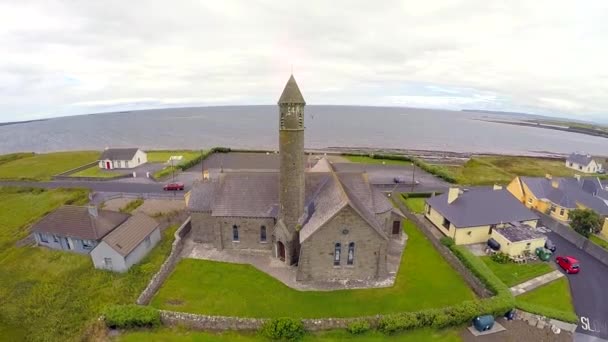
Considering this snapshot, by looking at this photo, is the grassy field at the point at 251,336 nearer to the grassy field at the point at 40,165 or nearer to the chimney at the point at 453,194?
the chimney at the point at 453,194

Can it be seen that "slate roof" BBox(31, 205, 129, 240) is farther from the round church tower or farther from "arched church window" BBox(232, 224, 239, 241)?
the round church tower

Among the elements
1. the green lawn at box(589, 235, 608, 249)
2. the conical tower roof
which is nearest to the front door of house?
the conical tower roof

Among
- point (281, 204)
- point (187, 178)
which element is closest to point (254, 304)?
point (281, 204)


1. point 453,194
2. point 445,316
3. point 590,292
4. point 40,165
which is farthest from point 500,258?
point 40,165

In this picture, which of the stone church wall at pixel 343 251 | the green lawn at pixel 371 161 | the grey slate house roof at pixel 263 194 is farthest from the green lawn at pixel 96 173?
the green lawn at pixel 371 161

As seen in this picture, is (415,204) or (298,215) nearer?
(298,215)

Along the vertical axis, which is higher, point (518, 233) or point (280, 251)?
point (518, 233)

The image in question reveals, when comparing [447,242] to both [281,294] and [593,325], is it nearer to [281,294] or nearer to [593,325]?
[593,325]
